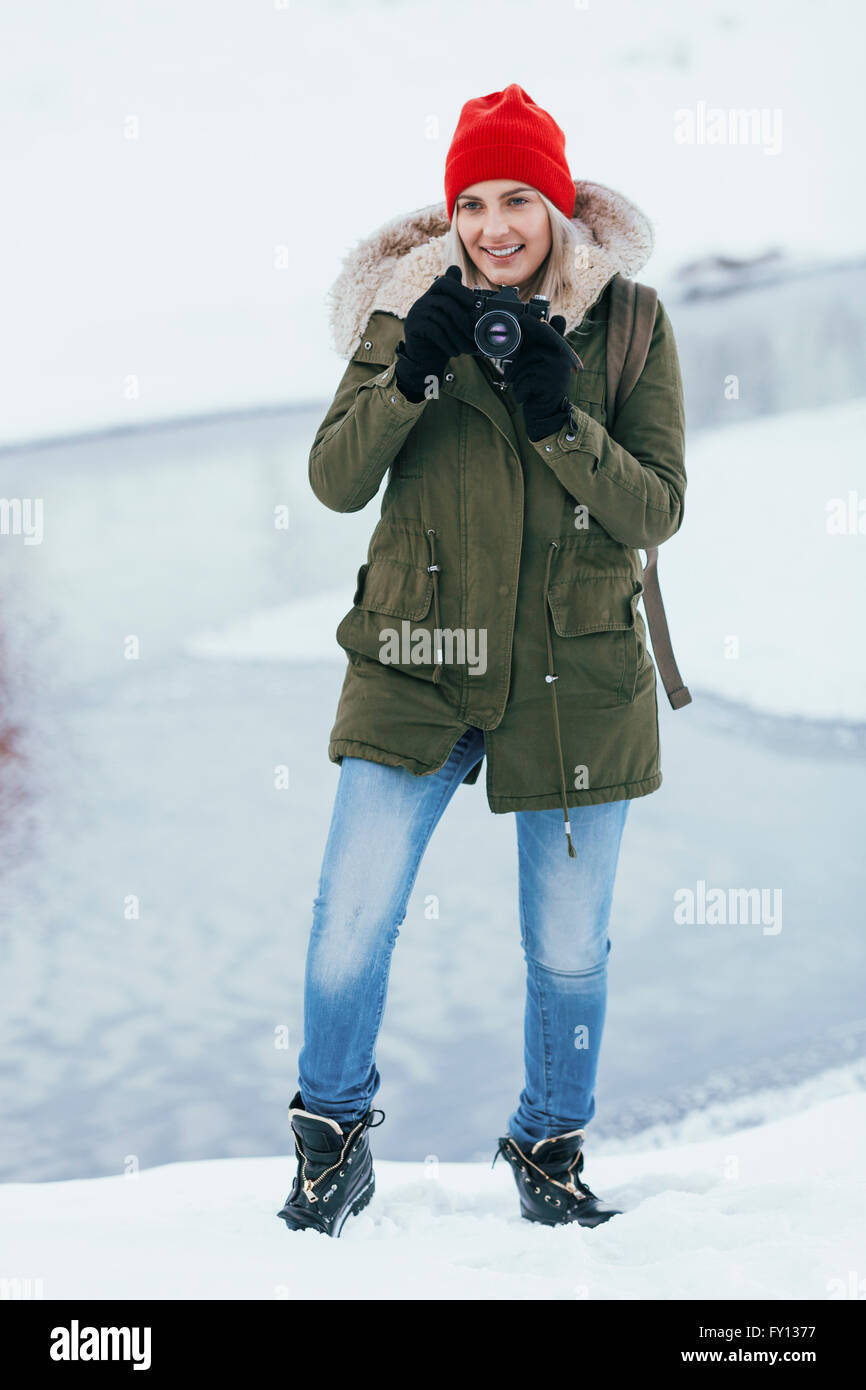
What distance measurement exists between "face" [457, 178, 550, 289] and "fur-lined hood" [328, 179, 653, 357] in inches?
1.7

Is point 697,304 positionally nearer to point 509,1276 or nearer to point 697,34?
point 697,34

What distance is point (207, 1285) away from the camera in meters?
1.07

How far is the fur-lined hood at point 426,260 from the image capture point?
1.18 m

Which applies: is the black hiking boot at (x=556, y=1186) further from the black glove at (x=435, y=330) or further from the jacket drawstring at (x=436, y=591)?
the black glove at (x=435, y=330)

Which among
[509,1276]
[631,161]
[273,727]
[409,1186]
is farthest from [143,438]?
[509,1276]

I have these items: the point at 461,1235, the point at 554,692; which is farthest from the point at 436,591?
the point at 461,1235

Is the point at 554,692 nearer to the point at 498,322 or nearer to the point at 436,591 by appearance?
the point at 436,591

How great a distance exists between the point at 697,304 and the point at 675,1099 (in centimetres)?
245

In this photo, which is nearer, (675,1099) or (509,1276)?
(509,1276)

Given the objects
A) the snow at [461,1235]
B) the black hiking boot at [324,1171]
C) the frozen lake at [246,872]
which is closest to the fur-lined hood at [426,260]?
the black hiking boot at [324,1171]

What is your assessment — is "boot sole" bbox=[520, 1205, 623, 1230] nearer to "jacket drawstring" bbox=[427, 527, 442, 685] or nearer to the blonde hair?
"jacket drawstring" bbox=[427, 527, 442, 685]

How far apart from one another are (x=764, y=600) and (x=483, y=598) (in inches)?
88.2

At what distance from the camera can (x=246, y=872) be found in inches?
106

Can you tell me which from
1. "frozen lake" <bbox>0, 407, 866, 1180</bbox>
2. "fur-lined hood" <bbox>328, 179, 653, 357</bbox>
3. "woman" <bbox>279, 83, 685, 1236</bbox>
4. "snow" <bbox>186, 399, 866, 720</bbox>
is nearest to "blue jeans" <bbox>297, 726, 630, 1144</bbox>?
"woman" <bbox>279, 83, 685, 1236</bbox>
